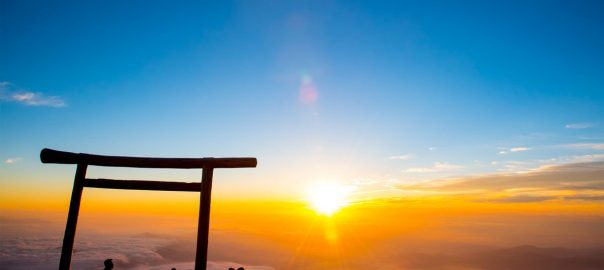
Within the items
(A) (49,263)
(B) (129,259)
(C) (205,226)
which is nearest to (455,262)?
(B) (129,259)

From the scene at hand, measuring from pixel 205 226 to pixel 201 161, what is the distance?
141 centimetres

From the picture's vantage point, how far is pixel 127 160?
6.62 m

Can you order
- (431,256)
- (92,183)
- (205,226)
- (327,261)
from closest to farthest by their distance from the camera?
(205,226)
(92,183)
(327,261)
(431,256)

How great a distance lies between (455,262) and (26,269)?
7395 inches

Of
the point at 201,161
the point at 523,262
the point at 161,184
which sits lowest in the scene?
the point at 523,262

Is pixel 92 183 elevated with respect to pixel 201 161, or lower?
lower

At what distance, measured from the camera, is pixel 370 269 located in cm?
13725

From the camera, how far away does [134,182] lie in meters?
6.95

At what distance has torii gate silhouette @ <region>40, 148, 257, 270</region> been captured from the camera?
644 centimetres

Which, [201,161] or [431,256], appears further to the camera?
[431,256]

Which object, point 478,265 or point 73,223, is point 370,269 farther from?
point 73,223

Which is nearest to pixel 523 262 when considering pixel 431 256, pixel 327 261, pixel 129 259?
pixel 431 256

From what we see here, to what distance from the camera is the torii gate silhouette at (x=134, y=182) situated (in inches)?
254

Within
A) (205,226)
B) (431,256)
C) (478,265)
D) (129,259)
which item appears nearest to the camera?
(205,226)
